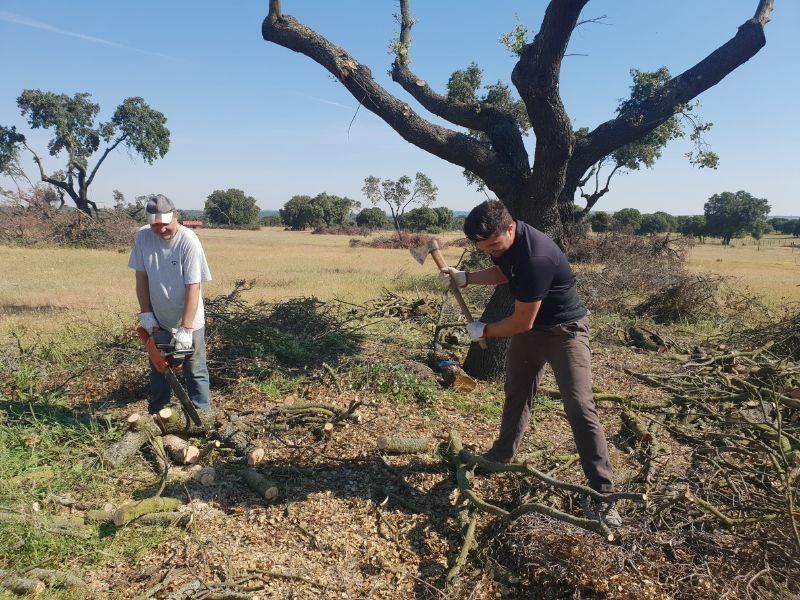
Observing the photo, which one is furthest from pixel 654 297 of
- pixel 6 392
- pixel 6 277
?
pixel 6 277

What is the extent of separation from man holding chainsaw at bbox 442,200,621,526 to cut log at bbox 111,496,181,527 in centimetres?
198

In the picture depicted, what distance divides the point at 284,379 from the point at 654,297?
6.70 metres

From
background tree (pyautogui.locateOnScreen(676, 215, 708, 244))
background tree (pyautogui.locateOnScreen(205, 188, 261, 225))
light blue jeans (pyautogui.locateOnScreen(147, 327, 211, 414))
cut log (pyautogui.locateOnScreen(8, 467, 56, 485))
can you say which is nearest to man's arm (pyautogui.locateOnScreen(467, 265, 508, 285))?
light blue jeans (pyautogui.locateOnScreen(147, 327, 211, 414))

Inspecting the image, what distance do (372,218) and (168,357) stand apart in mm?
51055

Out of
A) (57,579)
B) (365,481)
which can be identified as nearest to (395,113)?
(365,481)

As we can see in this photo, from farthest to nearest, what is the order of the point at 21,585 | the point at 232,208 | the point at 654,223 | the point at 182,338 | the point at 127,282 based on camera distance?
the point at 232,208 < the point at 654,223 < the point at 127,282 < the point at 182,338 < the point at 21,585

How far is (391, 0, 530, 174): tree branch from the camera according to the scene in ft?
16.6

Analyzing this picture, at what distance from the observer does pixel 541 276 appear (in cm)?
267

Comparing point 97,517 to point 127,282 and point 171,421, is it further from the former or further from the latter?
point 127,282

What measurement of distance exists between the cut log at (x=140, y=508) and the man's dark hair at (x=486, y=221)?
2208 mm

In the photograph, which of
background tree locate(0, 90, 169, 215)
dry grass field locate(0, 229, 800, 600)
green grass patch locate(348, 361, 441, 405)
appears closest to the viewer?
dry grass field locate(0, 229, 800, 600)

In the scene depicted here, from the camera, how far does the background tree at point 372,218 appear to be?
2101 inches

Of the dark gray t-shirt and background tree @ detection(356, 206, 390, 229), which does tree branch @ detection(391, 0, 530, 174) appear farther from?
background tree @ detection(356, 206, 390, 229)

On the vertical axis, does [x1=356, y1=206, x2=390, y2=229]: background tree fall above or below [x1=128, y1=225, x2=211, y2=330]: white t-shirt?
above
